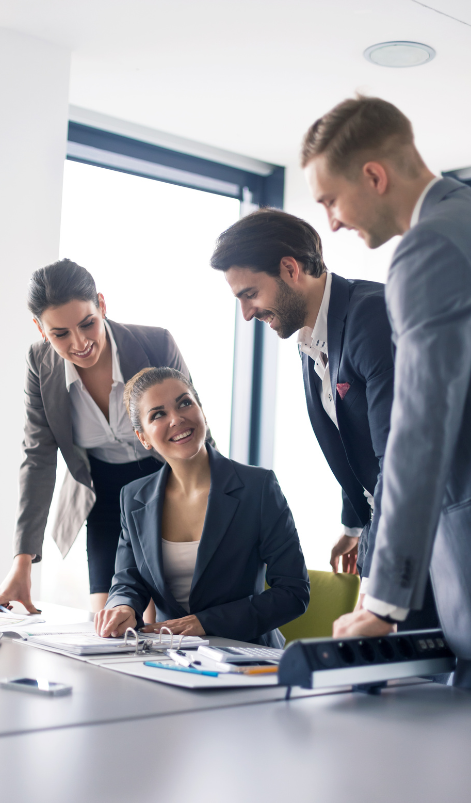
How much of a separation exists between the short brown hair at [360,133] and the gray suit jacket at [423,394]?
0.21 meters

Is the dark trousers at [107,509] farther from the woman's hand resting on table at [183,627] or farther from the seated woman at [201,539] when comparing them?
the woman's hand resting on table at [183,627]

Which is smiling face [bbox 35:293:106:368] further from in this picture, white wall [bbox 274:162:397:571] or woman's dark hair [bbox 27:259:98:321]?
white wall [bbox 274:162:397:571]

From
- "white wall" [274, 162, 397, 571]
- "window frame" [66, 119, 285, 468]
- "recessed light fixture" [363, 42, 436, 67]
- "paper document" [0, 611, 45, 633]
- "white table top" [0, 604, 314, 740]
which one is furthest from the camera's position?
"window frame" [66, 119, 285, 468]

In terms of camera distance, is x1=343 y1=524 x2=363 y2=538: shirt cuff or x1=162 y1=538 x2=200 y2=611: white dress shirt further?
x1=343 y1=524 x2=363 y2=538: shirt cuff

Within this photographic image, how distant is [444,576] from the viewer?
108 centimetres

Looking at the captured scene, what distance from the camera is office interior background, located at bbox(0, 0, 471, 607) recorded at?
129 inches

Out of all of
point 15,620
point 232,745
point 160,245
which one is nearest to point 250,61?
point 160,245

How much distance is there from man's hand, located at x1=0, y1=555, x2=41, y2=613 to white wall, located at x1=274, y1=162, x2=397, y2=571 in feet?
8.98

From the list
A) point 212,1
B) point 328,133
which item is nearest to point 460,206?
point 328,133

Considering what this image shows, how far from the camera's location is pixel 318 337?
191 cm

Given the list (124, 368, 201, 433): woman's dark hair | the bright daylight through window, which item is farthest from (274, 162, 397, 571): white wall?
(124, 368, 201, 433): woman's dark hair

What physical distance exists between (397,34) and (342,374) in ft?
7.23

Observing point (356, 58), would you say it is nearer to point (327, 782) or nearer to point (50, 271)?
point (50, 271)

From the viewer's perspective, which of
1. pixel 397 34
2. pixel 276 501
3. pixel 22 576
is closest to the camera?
pixel 276 501
